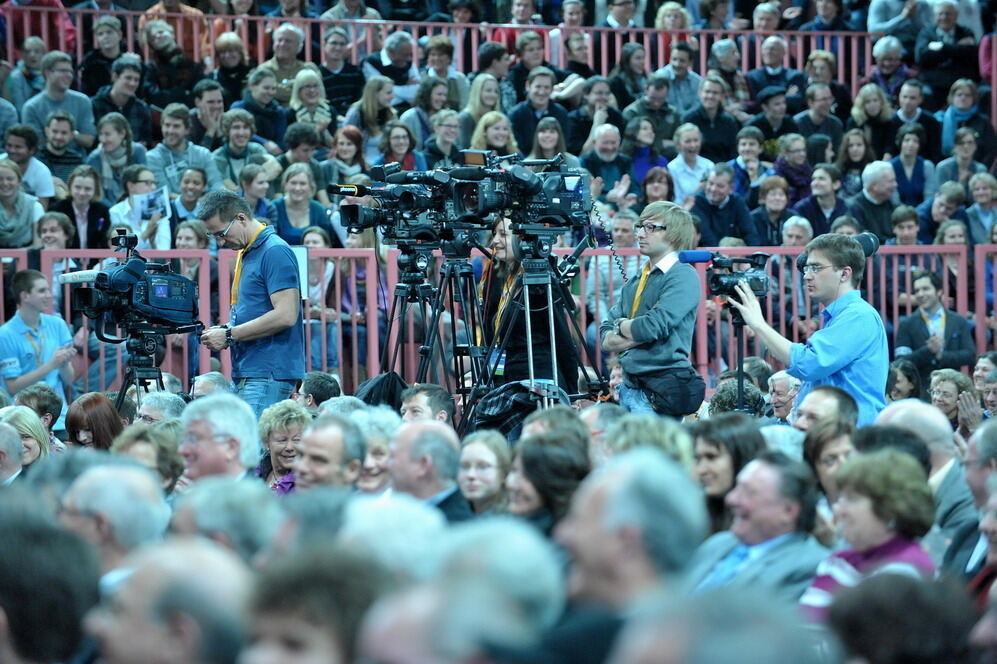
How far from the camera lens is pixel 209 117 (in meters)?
11.6

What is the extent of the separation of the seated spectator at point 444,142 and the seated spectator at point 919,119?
4212mm

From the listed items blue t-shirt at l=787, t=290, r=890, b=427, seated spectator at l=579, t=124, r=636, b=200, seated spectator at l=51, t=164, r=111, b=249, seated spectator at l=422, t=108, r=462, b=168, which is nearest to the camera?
blue t-shirt at l=787, t=290, r=890, b=427

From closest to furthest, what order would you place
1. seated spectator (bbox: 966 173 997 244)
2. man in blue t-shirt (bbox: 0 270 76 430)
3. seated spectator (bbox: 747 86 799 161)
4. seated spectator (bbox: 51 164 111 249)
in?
1. man in blue t-shirt (bbox: 0 270 76 430)
2. seated spectator (bbox: 51 164 111 249)
3. seated spectator (bbox: 966 173 997 244)
4. seated spectator (bbox: 747 86 799 161)

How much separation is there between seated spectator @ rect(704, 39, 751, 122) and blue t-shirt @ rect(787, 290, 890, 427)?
7291 millimetres

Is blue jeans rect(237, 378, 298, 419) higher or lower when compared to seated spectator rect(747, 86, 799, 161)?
lower

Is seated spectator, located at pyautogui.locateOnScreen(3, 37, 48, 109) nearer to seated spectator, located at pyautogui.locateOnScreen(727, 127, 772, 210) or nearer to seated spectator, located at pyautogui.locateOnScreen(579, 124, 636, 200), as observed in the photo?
seated spectator, located at pyautogui.locateOnScreen(579, 124, 636, 200)

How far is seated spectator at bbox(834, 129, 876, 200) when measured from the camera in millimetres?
12555

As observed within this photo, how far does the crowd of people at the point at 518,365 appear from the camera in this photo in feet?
10.0

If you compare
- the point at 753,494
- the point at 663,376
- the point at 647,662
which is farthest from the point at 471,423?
the point at 647,662

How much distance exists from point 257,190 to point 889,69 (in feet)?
21.7

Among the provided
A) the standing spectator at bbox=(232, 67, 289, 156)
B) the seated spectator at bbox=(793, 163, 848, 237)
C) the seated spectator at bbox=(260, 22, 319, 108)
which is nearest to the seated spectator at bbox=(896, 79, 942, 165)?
the seated spectator at bbox=(793, 163, 848, 237)

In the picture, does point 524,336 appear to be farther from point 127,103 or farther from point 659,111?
point 659,111

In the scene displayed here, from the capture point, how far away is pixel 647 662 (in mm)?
2328

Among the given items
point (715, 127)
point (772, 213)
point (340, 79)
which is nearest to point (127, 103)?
point (340, 79)
